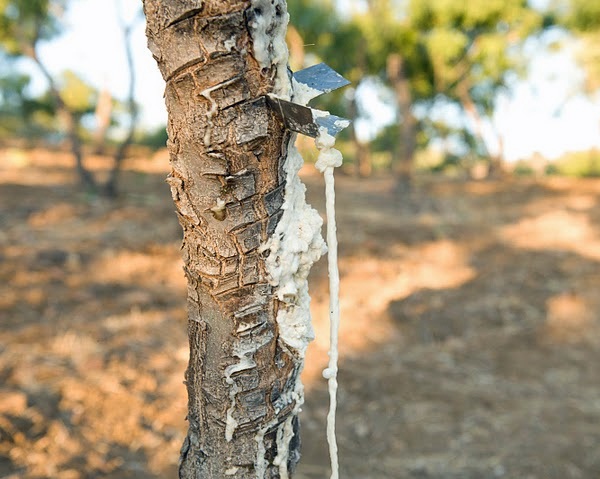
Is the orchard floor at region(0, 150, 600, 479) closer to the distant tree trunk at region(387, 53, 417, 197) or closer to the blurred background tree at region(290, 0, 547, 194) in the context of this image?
the distant tree trunk at region(387, 53, 417, 197)

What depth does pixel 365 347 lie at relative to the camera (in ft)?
12.8

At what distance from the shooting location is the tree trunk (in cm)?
91

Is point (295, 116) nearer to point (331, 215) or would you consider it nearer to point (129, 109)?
point (331, 215)

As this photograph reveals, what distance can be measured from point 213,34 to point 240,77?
0.08 m

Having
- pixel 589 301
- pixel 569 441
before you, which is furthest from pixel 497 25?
pixel 569 441

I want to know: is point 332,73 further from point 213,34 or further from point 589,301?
point 589,301

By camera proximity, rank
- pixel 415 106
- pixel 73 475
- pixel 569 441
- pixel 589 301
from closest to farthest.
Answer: pixel 73 475 < pixel 569 441 < pixel 589 301 < pixel 415 106

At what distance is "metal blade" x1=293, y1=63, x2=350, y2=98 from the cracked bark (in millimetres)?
129

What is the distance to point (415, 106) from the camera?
1259 cm

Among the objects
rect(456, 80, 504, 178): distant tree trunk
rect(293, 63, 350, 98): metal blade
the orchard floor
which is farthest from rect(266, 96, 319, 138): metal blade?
rect(456, 80, 504, 178): distant tree trunk

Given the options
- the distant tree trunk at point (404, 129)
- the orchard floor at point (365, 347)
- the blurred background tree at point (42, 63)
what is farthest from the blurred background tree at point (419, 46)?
the blurred background tree at point (42, 63)

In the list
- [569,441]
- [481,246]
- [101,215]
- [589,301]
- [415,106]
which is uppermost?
[415,106]

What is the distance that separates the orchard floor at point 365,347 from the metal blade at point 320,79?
2137 millimetres

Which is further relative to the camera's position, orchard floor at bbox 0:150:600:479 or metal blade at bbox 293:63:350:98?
orchard floor at bbox 0:150:600:479
